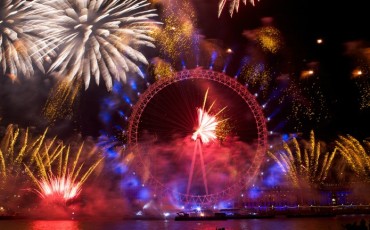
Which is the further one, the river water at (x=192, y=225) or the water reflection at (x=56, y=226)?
the water reflection at (x=56, y=226)

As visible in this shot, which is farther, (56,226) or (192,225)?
(192,225)

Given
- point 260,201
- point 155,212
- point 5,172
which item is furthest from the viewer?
point 260,201

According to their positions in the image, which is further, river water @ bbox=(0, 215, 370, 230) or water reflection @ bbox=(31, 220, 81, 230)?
water reflection @ bbox=(31, 220, 81, 230)

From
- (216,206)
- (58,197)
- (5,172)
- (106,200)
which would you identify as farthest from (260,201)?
(5,172)

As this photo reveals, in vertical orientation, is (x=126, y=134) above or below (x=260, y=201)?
above

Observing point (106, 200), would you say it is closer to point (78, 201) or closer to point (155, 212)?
point (78, 201)

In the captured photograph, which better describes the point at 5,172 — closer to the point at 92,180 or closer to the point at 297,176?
the point at 92,180

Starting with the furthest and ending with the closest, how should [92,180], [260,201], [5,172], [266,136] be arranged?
[260,201] → [92,180] → [266,136] → [5,172]

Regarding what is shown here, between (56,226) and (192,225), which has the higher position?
(192,225)

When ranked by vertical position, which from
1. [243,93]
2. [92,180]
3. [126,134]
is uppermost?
[243,93]

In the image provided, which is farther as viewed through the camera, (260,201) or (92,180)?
(260,201)
